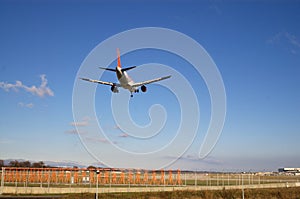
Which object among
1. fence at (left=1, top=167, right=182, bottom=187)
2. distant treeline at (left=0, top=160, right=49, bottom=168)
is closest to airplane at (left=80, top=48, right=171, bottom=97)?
fence at (left=1, top=167, right=182, bottom=187)

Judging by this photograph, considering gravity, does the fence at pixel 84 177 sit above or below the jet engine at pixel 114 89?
below

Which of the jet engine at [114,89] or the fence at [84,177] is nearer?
the jet engine at [114,89]

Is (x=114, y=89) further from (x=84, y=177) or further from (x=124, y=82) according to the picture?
(x=84, y=177)

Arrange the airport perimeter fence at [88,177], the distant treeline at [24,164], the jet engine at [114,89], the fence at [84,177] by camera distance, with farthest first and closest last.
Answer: the distant treeline at [24,164]
the fence at [84,177]
the airport perimeter fence at [88,177]
the jet engine at [114,89]

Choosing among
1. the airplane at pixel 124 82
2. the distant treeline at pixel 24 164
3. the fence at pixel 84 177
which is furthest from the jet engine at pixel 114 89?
the distant treeline at pixel 24 164

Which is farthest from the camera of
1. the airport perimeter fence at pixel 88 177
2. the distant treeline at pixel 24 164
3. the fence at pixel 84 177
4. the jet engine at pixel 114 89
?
the distant treeline at pixel 24 164

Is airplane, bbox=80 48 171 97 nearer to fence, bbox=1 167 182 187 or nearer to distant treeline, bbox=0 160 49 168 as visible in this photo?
fence, bbox=1 167 182 187

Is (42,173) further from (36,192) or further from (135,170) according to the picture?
(135,170)

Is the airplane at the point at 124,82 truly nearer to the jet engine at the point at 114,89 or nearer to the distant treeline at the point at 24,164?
the jet engine at the point at 114,89

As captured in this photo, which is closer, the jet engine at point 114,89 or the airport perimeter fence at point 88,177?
the jet engine at point 114,89

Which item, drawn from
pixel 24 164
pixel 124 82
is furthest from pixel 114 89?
pixel 24 164

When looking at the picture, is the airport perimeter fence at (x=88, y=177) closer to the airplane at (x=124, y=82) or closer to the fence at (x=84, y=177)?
the fence at (x=84, y=177)

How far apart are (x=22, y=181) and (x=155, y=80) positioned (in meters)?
20.7

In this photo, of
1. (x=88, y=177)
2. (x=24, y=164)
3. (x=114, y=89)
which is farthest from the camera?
(x=24, y=164)
